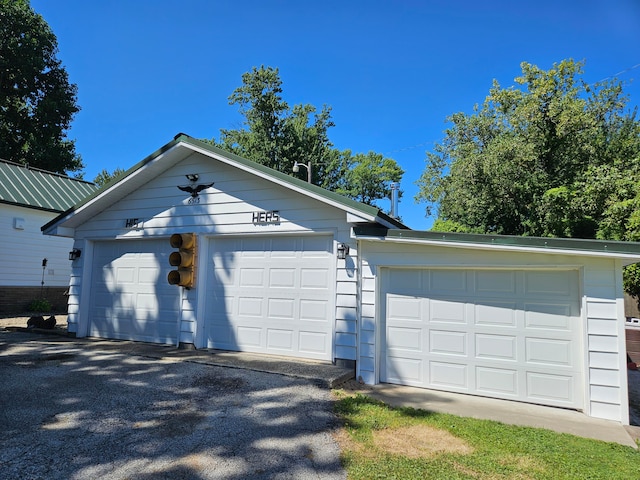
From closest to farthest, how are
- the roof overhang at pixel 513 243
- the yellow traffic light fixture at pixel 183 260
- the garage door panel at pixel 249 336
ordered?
the roof overhang at pixel 513 243 → the garage door panel at pixel 249 336 → the yellow traffic light fixture at pixel 183 260

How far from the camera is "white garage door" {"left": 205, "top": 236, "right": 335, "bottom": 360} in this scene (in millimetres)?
6801

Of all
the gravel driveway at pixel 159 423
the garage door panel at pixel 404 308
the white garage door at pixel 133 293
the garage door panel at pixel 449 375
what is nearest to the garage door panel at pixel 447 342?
the garage door panel at pixel 449 375

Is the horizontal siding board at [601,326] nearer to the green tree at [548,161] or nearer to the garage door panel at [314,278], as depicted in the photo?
the garage door panel at [314,278]

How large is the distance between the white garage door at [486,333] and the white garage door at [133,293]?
15.5ft

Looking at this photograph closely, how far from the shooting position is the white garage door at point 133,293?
320 inches

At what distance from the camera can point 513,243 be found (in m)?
5.28

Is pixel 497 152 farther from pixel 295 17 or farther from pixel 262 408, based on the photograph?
pixel 262 408

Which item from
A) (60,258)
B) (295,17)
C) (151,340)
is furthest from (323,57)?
(60,258)

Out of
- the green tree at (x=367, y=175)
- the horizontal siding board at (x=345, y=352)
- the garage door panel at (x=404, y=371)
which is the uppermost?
the green tree at (x=367, y=175)

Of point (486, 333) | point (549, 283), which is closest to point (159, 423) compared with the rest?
point (486, 333)

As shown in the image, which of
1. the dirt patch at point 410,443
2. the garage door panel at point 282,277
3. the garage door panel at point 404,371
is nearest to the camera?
the dirt patch at point 410,443

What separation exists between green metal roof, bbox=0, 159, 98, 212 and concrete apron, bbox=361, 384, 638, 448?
14.9 m

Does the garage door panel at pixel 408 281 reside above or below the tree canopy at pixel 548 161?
below

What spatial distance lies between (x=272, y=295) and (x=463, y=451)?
4.33 metres
